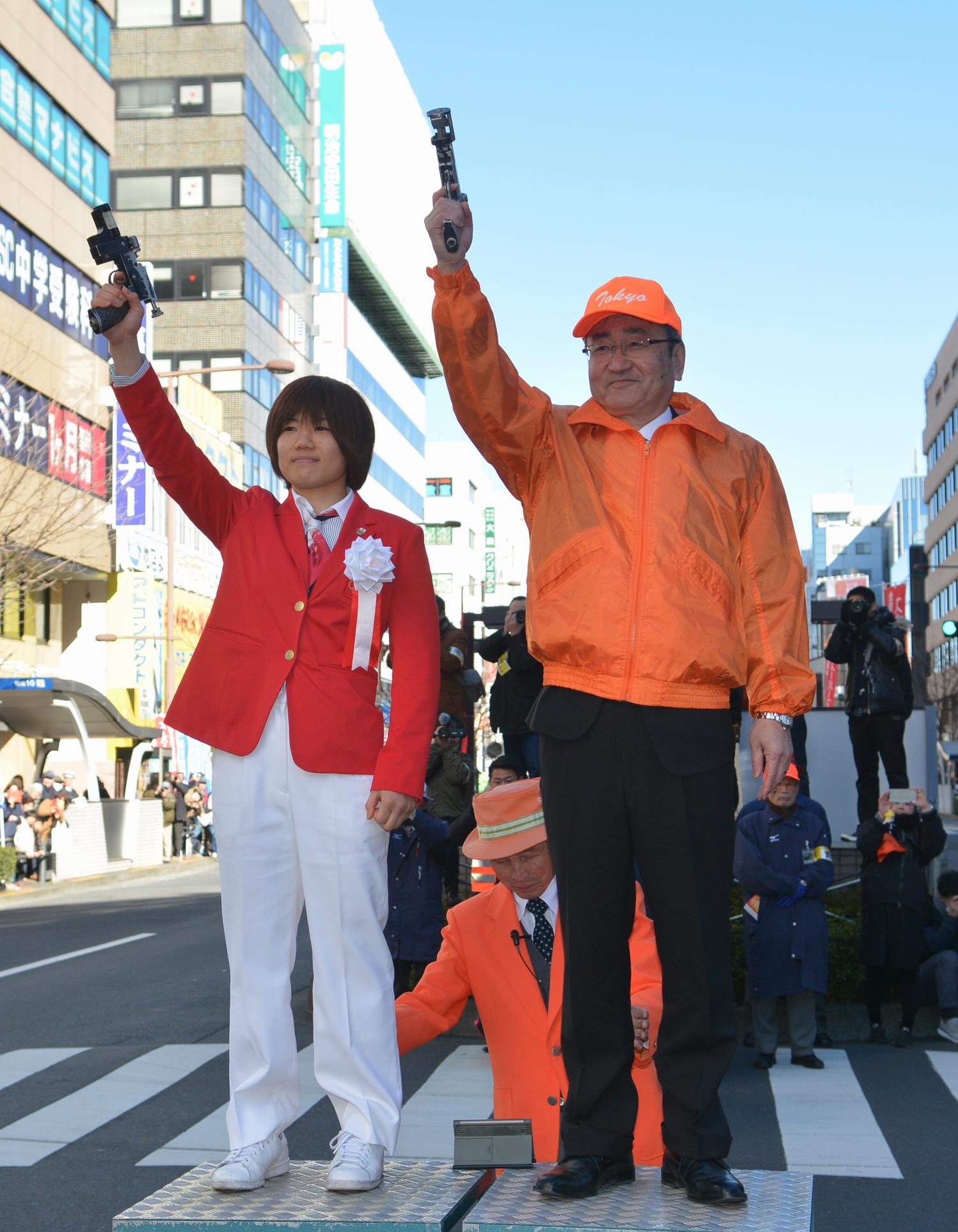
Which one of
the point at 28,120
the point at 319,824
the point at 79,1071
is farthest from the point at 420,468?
the point at 319,824

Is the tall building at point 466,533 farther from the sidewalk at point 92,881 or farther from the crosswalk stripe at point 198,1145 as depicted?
the crosswalk stripe at point 198,1145

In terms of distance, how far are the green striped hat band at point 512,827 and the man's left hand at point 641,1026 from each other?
0.86m

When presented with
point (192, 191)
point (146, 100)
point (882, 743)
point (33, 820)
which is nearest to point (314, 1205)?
point (882, 743)

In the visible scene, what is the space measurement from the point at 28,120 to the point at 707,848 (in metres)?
35.6

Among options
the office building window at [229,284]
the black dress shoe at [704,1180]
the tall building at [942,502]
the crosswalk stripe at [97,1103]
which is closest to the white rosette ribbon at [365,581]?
the black dress shoe at [704,1180]

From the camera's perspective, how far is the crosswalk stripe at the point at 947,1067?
31.9 feet

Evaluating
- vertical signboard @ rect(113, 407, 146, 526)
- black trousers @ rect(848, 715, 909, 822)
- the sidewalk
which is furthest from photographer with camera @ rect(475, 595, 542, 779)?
vertical signboard @ rect(113, 407, 146, 526)

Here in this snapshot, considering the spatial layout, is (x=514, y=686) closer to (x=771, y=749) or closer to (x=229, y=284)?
(x=771, y=749)

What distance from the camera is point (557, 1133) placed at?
4.51m

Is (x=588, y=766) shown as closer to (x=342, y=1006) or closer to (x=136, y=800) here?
(x=342, y=1006)

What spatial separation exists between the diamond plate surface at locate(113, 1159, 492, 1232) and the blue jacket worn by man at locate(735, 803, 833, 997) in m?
7.00

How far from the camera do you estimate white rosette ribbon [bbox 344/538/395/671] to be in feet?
13.1

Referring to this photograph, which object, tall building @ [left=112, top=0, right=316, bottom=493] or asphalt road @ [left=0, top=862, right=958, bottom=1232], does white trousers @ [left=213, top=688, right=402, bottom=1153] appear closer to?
asphalt road @ [left=0, top=862, right=958, bottom=1232]

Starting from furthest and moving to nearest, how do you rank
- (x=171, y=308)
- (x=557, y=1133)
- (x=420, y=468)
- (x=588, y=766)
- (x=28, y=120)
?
(x=420, y=468), (x=171, y=308), (x=28, y=120), (x=557, y=1133), (x=588, y=766)
